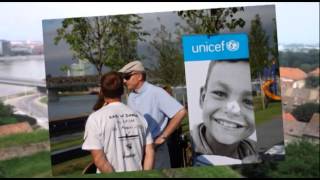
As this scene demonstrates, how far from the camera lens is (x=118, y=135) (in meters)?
6.70

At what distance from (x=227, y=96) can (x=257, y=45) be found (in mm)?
679

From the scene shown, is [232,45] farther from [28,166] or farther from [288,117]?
[28,166]

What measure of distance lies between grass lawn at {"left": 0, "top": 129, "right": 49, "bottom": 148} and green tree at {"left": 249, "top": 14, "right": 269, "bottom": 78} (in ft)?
8.32

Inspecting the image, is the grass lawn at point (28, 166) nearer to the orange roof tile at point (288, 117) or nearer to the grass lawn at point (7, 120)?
the grass lawn at point (7, 120)

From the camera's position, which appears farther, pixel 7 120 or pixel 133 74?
pixel 7 120

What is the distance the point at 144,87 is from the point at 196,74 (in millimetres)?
607

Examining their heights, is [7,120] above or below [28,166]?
above

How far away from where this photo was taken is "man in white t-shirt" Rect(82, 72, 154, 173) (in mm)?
6699

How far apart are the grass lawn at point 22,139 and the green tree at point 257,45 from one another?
2535 millimetres

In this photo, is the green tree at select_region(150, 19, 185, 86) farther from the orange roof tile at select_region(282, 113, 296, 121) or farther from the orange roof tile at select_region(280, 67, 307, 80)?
the orange roof tile at select_region(282, 113, 296, 121)

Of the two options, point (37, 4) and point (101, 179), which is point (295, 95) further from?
point (37, 4)

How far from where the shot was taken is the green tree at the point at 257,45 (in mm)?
6871

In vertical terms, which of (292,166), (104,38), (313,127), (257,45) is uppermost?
(104,38)

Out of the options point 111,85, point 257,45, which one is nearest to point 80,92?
point 111,85
